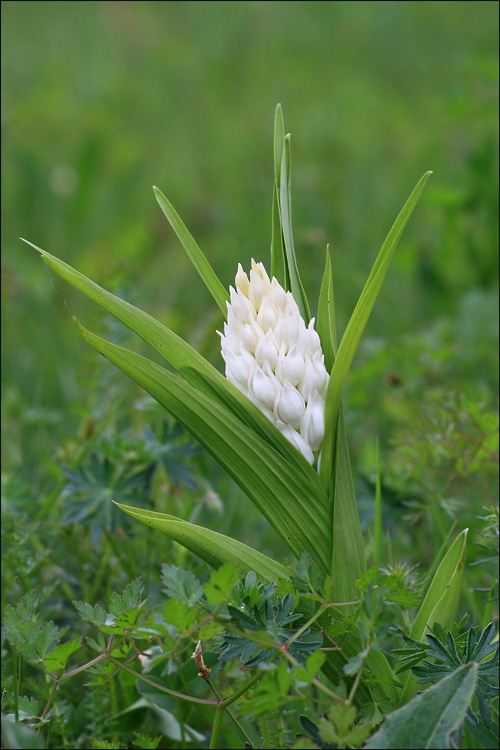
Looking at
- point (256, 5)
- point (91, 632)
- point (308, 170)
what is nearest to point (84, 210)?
point (308, 170)

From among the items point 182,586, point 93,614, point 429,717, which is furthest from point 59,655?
point 429,717

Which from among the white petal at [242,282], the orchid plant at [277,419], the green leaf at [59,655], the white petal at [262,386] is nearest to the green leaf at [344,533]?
the orchid plant at [277,419]

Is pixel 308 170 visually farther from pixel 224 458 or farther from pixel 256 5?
pixel 256 5

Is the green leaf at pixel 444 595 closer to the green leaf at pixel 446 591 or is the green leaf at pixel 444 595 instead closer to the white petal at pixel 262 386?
the green leaf at pixel 446 591

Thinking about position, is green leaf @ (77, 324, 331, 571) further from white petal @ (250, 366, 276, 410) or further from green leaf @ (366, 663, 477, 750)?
green leaf @ (366, 663, 477, 750)

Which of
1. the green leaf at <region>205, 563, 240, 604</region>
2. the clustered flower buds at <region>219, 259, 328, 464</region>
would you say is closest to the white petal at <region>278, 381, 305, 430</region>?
the clustered flower buds at <region>219, 259, 328, 464</region>

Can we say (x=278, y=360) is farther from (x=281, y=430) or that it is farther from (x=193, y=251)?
(x=193, y=251)

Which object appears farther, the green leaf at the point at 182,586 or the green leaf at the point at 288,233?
the green leaf at the point at 288,233
